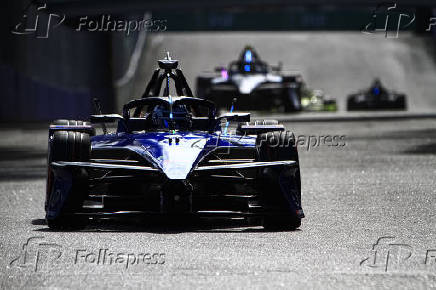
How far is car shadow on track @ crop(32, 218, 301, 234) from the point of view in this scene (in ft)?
32.7

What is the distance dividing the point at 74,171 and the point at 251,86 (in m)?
28.7

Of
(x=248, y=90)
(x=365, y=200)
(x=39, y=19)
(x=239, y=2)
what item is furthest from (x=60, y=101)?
(x=365, y=200)

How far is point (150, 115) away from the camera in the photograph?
11.7 metres

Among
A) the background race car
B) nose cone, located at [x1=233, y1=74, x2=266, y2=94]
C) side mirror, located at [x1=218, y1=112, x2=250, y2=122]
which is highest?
side mirror, located at [x1=218, y1=112, x2=250, y2=122]

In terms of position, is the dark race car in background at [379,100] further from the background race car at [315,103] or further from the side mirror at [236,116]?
the side mirror at [236,116]

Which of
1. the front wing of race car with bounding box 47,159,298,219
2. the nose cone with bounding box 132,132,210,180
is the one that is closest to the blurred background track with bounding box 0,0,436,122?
the nose cone with bounding box 132,132,210,180

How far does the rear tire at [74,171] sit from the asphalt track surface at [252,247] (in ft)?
0.63

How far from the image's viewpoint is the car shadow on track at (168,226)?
997 cm

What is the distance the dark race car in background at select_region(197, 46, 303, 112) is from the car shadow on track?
27501 millimetres

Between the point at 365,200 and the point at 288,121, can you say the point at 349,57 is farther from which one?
the point at 365,200

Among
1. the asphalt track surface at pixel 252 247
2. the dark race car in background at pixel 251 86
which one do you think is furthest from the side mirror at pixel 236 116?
the dark race car in background at pixel 251 86

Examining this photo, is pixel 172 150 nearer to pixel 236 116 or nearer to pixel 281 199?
pixel 281 199

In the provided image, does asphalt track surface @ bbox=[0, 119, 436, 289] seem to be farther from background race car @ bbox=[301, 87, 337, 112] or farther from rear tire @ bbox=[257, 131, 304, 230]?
background race car @ bbox=[301, 87, 337, 112]

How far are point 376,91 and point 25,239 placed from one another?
3846 cm
